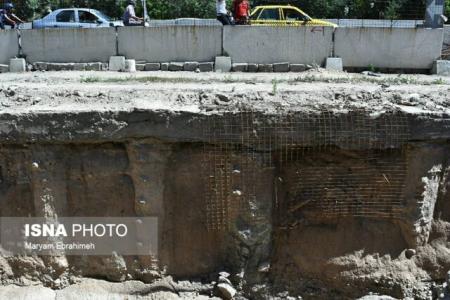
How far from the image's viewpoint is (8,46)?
39.1 ft

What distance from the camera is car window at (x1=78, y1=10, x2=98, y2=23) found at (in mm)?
18188

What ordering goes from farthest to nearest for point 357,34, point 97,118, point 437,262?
point 357,34, point 437,262, point 97,118

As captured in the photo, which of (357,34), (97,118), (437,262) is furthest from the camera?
(357,34)

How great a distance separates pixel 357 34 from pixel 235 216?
642cm

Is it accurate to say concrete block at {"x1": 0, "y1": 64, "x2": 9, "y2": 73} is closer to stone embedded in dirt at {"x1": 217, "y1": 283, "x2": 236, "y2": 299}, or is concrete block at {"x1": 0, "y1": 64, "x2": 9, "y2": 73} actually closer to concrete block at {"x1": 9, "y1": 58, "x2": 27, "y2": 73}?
concrete block at {"x1": 9, "y1": 58, "x2": 27, "y2": 73}

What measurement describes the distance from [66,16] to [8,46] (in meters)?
6.65

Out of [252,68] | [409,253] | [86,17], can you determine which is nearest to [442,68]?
[252,68]

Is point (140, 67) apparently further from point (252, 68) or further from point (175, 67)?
point (252, 68)

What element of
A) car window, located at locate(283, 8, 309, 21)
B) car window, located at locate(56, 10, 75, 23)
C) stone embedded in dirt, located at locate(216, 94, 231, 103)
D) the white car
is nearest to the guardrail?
car window, located at locate(283, 8, 309, 21)

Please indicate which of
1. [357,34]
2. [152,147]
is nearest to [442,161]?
[152,147]

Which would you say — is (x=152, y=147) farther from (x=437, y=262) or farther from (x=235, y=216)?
(x=437, y=262)

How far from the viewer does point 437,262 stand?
20.8ft

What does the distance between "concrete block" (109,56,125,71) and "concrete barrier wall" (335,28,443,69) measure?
4.60m

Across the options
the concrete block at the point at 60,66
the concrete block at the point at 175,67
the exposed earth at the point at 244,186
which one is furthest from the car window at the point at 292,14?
the exposed earth at the point at 244,186
